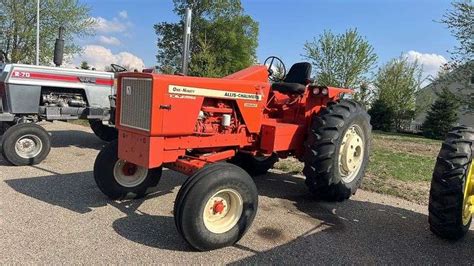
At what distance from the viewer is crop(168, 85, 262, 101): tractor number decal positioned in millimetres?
4054

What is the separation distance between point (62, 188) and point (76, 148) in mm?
3227

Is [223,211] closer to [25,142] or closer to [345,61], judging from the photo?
[25,142]

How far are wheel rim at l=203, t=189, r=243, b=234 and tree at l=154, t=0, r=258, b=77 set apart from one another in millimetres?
Answer: 31451

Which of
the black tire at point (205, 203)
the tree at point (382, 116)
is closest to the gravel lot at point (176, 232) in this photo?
the black tire at point (205, 203)

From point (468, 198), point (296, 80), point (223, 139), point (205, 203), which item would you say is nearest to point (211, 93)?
point (223, 139)

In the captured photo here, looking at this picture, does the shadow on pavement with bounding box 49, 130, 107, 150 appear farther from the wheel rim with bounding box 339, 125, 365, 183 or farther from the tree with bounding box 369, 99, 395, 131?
the tree with bounding box 369, 99, 395, 131

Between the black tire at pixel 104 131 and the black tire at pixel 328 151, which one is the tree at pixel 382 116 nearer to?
the black tire at pixel 104 131

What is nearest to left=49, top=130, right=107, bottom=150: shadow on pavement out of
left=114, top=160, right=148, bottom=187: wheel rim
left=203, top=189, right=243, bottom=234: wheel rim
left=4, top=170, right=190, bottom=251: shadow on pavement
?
left=4, top=170, right=190, bottom=251: shadow on pavement

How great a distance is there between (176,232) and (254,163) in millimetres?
2530

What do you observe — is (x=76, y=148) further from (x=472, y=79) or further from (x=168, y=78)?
(x=472, y=79)

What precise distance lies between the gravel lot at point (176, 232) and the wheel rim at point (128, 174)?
0.24 m

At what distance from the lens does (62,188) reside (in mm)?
5348

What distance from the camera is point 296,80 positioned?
19.6 ft

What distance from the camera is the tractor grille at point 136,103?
13.2 feet
